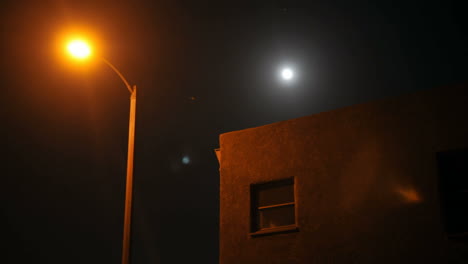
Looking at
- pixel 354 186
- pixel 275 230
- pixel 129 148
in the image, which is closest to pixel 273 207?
pixel 275 230

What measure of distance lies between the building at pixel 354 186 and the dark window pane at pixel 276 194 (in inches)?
1.0

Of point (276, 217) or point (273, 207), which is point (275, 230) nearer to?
point (276, 217)

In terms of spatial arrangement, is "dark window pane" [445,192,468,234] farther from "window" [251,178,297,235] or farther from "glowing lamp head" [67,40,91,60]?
"glowing lamp head" [67,40,91,60]

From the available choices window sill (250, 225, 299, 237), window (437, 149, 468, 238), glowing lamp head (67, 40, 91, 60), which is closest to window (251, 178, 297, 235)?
window sill (250, 225, 299, 237)

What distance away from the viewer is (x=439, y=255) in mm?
12984

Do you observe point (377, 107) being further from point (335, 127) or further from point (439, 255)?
point (439, 255)

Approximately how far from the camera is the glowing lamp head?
1576 centimetres

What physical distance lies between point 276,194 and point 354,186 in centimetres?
219

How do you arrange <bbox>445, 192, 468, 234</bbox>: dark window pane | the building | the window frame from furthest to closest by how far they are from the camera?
the window frame
the building
<bbox>445, 192, 468, 234</bbox>: dark window pane

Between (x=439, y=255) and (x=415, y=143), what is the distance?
2422mm

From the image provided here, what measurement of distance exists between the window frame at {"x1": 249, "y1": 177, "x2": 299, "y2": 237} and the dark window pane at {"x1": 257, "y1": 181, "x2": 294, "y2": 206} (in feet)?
0.08

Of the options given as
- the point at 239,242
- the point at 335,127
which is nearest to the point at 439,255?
the point at 335,127

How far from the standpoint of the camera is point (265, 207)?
15930 mm

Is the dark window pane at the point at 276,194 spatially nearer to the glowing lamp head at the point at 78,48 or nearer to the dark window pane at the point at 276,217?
the dark window pane at the point at 276,217
